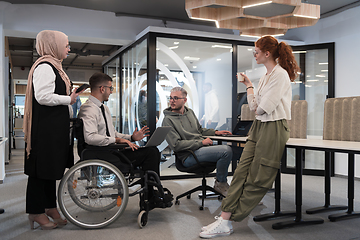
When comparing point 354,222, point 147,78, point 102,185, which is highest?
point 147,78

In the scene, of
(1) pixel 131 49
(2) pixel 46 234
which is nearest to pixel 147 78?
(1) pixel 131 49

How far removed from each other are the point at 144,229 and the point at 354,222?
76.2 inches

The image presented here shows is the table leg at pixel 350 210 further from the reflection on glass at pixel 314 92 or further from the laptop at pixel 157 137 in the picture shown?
the reflection on glass at pixel 314 92

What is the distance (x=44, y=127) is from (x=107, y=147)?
0.53 m

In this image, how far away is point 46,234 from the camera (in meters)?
2.53

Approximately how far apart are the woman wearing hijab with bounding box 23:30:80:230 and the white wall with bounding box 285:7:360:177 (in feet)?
15.6

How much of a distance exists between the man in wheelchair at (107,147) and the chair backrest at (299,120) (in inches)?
63.9

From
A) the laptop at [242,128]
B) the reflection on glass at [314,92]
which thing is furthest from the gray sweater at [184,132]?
the reflection on glass at [314,92]

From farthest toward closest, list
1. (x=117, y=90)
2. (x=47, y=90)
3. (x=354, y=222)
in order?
(x=117, y=90) → (x=354, y=222) → (x=47, y=90)

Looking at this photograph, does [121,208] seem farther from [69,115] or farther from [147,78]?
[147,78]

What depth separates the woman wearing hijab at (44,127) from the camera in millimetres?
2520

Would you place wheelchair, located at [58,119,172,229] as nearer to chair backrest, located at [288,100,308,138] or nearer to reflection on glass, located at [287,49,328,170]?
chair backrest, located at [288,100,308,138]

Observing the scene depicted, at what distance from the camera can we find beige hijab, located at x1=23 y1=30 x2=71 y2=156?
254 centimetres

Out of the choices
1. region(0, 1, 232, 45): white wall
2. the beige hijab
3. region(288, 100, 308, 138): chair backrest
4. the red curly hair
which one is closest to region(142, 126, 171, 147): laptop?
the beige hijab
